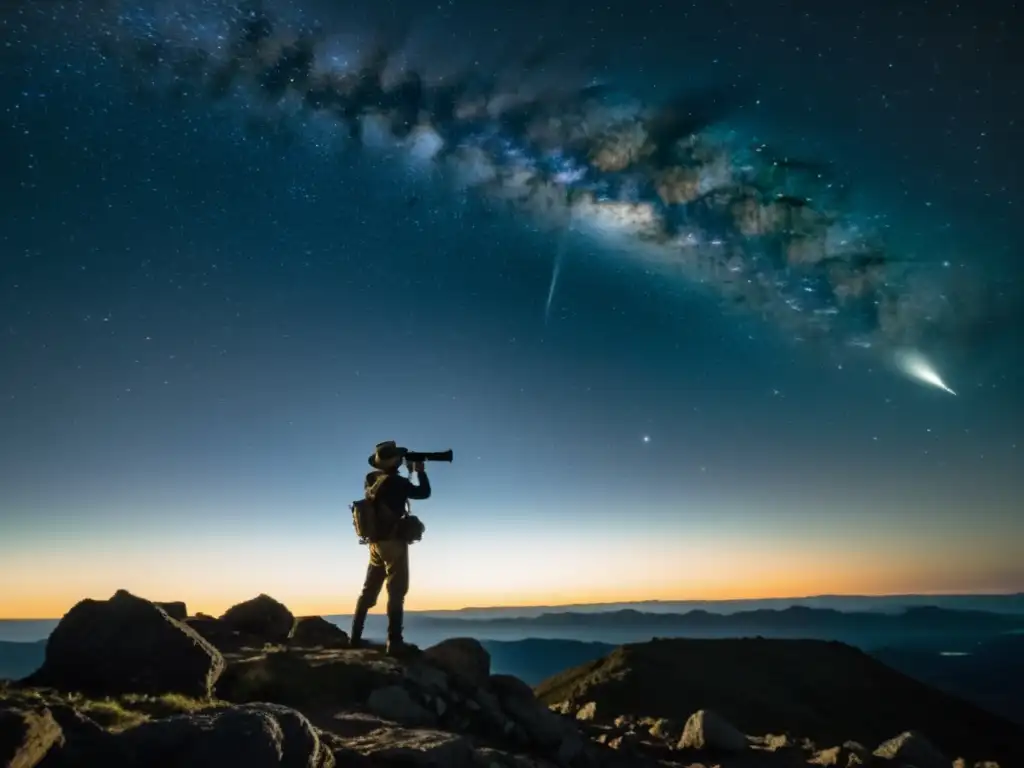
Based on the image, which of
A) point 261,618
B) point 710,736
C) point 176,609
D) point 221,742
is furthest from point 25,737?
point 176,609

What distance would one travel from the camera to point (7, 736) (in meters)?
3.56

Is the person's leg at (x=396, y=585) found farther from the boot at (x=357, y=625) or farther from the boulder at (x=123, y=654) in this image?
the boulder at (x=123, y=654)

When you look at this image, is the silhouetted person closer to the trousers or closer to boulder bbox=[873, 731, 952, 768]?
the trousers

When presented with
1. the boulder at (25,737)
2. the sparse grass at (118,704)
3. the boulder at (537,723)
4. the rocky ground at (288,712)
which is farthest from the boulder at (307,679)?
the boulder at (25,737)

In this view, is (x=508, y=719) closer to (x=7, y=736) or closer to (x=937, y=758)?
(x=7, y=736)

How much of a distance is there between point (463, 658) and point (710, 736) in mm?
4857

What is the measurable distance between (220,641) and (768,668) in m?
43.7

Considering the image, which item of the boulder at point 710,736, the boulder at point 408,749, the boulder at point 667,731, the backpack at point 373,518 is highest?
the backpack at point 373,518

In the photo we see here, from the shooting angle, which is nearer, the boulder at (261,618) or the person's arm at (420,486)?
the person's arm at (420,486)

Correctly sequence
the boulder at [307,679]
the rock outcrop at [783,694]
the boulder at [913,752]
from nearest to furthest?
1. the boulder at [307,679]
2. the boulder at [913,752]
3. the rock outcrop at [783,694]

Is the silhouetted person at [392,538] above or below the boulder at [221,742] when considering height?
above

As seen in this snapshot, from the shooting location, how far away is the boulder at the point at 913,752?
1233 centimetres

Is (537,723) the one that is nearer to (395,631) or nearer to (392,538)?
(395,631)

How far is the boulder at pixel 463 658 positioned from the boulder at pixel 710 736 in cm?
391
